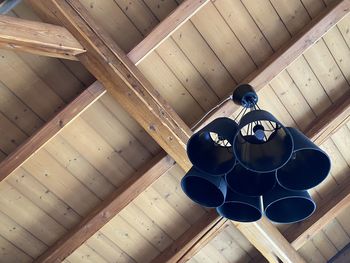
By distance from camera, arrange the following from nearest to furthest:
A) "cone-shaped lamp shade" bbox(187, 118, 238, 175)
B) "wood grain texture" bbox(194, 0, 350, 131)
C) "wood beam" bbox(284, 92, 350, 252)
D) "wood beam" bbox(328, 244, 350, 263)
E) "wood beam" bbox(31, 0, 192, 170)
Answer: "cone-shaped lamp shade" bbox(187, 118, 238, 175) → "wood beam" bbox(31, 0, 192, 170) → "wood grain texture" bbox(194, 0, 350, 131) → "wood beam" bbox(284, 92, 350, 252) → "wood beam" bbox(328, 244, 350, 263)

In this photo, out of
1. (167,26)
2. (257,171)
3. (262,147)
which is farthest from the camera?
(167,26)

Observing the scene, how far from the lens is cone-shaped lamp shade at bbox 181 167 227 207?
188cm

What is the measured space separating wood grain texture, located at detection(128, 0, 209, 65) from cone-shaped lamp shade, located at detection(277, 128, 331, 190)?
124cm

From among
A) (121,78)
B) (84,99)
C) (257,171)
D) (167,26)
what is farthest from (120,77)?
(257,171)

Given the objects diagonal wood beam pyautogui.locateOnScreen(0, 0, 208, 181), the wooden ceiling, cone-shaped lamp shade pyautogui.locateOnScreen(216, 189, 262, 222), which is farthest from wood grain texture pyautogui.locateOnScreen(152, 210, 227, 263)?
cone-shaped lamp shade pyautogui.locateOnScreen(216, 189, 262, 222)

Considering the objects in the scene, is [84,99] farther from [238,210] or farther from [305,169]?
[305,169]

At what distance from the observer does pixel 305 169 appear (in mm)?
1875

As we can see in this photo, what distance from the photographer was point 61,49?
8.39ft

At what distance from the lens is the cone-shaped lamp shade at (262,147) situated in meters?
1.75

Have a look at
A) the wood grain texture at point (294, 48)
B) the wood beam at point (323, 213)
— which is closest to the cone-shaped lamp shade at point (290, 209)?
the wood grain texture at point (294, 48)

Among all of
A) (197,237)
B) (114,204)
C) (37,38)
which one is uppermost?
(37,38)

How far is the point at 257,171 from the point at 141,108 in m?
1.16

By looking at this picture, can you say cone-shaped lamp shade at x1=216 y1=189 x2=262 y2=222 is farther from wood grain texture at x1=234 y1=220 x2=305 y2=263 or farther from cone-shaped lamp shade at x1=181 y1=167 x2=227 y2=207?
wood grain texture at x1=234 y1=220 x2=305 y2=263

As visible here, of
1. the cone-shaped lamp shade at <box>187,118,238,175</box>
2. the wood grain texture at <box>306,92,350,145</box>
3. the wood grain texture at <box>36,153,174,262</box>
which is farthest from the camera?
the wood grain texture at <box>306,92,350,145</box>
